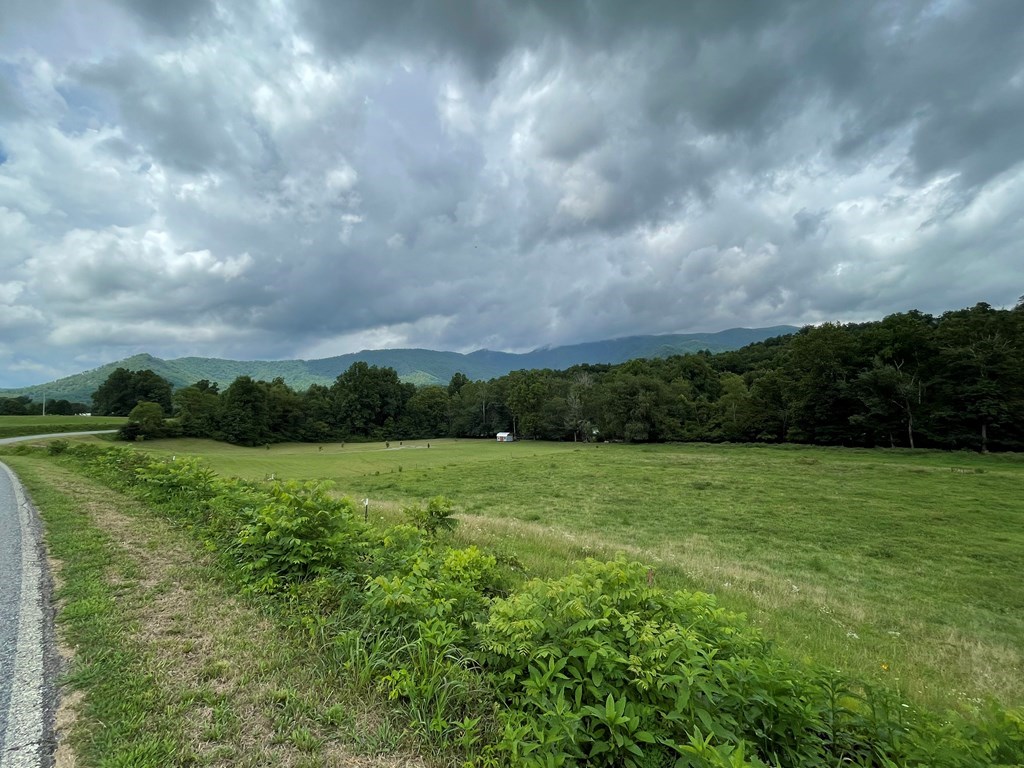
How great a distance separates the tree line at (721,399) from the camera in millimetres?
46875

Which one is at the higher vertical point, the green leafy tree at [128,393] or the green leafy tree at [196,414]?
the green leafy tree at [128,393]

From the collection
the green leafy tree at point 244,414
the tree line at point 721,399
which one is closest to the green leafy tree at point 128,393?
the tree line at point 721,399

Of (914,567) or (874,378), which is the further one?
(874,378)

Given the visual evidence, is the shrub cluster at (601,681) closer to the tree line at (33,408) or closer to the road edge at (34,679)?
the road edge at (34,679)

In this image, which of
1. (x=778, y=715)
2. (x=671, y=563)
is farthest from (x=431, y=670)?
(x=671, y=563)

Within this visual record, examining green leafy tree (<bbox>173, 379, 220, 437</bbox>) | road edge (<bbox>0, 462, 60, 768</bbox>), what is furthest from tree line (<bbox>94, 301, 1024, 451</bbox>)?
road edge (<bbox>0, 462, 60, 768</bbox>)

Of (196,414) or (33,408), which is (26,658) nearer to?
(196,414)

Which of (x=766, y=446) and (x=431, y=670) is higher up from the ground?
(x=431, y=670)

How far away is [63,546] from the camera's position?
7.37 metres

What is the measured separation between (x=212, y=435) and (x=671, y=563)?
3570 inches

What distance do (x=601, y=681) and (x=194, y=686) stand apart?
3461mm

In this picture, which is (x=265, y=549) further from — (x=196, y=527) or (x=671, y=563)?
(x=671, y=563)

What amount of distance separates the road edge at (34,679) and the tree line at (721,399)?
213 ft

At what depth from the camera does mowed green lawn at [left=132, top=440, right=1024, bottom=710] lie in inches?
317
